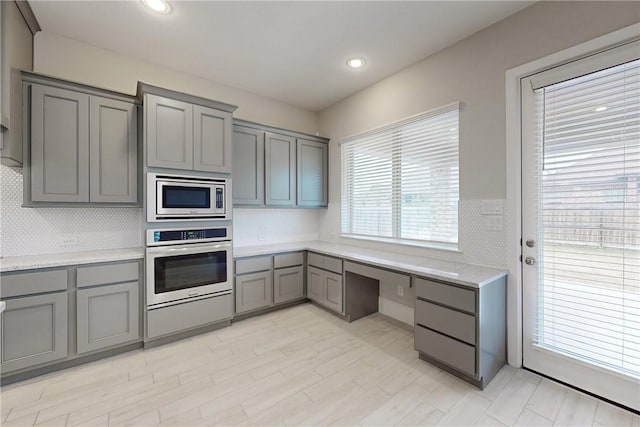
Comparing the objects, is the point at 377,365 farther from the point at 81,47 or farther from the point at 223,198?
the point at 81,47

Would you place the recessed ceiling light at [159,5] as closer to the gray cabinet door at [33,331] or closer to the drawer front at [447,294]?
the gray cabinet door at [33,331]

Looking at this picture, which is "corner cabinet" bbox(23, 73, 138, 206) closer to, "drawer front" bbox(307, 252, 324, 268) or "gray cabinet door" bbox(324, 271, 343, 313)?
"drawer front" bbox(307, 252, 324, 268)

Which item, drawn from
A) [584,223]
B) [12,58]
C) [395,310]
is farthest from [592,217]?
[12,58]

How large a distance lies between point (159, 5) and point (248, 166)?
168 cm

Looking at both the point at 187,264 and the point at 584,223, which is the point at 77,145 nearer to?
the point at 187,264

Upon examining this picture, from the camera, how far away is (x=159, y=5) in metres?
2.14

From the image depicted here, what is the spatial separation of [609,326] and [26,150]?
456 cm

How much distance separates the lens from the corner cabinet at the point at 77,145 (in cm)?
221

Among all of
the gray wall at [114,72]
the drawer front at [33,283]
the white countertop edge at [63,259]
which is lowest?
the drawer front at [33,283]

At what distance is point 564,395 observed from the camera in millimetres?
1874

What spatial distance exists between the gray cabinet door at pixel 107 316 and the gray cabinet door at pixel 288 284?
1.45 metres

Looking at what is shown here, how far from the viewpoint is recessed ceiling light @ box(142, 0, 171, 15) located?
2.11m

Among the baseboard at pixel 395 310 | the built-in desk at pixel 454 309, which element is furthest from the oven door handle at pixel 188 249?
the baseboard at pixel 395 310

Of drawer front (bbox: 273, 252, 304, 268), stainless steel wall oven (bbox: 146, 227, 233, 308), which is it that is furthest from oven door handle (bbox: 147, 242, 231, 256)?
drawer front (bbox: 273, 252, 304, 268)
